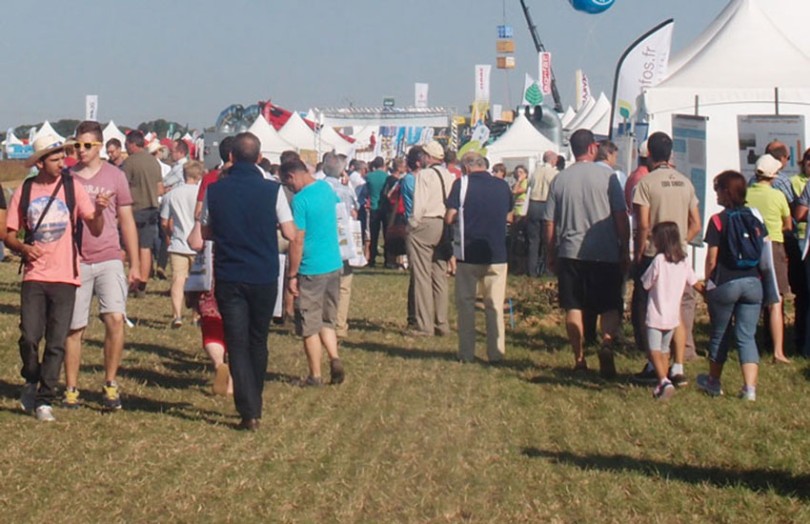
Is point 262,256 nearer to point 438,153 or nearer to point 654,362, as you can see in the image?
point 654,362

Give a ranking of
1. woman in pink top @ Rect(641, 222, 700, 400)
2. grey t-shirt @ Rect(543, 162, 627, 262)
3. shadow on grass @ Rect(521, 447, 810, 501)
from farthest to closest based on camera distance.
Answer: grey t-shirt @ Rect(543, 162, 627, 262) < woman in pink top @ Rect(641, 222, 700, 400) < shadow on grass @ Rect(521, 447, 810, 501)

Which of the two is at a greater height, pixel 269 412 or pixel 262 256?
pixel 262 256

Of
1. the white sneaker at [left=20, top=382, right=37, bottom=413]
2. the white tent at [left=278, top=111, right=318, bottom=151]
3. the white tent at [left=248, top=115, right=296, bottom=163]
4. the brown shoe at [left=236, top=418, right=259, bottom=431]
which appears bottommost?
the brown shoe at [left=236, top=418, right=259, bottom=431]

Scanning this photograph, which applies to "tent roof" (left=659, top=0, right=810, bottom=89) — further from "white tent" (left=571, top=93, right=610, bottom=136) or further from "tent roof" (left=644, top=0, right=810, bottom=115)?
"white tent" (left=571, top=93, right=610, bottom=136)

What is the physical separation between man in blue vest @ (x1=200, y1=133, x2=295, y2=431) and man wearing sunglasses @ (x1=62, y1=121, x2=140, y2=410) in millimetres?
825

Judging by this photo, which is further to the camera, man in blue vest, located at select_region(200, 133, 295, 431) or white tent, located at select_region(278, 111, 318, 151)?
white tent, located at select_region(278, 111, 318, 151)

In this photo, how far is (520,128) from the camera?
31.6 m

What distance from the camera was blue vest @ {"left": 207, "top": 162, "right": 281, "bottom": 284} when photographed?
7.88 metres

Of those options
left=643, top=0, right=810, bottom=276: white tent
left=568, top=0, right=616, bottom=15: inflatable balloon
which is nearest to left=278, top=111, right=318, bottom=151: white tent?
left=643, top=0, right=810, bottom=276: white tent

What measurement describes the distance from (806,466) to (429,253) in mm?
6347

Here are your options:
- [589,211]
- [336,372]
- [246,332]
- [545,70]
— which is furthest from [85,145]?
[545,70]

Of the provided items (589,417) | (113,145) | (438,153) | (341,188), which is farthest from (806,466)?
(113,145)

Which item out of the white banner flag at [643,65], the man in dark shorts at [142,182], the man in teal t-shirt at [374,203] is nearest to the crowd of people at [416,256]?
the man in dark shorts at [142,182]

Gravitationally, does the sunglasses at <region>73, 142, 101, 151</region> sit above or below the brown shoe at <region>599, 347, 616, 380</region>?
above
